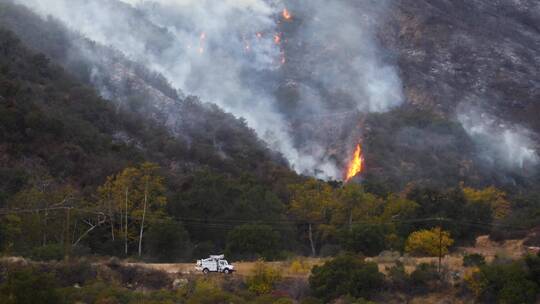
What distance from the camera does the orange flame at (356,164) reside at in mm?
103656

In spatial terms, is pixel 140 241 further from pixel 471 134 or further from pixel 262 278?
pixel 471 134

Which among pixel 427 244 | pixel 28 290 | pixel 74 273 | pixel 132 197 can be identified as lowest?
pixel 28 290

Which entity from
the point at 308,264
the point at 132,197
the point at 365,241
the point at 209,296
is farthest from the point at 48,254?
the point at 365,241

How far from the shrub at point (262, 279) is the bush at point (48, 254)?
1207 cm

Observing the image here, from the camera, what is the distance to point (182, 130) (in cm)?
9494

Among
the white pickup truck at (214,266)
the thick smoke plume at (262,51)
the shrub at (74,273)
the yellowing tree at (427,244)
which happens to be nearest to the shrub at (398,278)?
the white pickup truck at (214,266)

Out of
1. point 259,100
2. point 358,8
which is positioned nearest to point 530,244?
point 259,100

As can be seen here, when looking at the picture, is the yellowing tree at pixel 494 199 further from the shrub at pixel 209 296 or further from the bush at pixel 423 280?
the shrub at pixel 209 296

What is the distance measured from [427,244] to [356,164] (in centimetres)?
5149

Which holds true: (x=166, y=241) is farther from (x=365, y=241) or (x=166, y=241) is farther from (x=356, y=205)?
(x=356, y=205)

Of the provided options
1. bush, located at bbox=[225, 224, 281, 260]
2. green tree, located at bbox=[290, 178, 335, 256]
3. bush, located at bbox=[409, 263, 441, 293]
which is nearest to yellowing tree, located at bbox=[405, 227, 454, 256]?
green tree, located at bbox=[290, 178, 335, 256]

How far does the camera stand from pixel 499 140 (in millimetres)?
115312

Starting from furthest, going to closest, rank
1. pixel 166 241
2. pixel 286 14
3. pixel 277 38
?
pixel 286 14 < pixel 277 38 < pixel 166 241

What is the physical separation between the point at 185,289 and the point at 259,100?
89.8 meters
